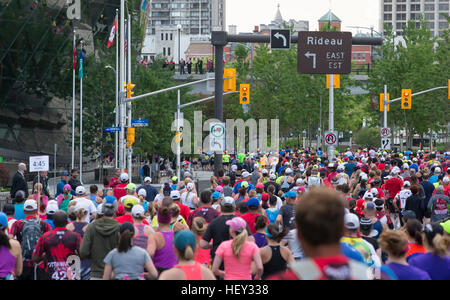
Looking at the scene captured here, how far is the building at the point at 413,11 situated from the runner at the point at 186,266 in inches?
7631

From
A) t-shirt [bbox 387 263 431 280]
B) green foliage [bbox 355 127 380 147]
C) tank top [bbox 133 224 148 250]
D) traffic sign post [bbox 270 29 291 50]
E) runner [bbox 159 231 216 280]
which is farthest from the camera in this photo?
green foliage [bbox 355 127 380 147]

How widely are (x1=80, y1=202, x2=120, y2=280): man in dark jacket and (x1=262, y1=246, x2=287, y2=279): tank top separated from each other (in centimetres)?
175

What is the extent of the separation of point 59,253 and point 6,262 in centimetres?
94

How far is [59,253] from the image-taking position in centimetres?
876

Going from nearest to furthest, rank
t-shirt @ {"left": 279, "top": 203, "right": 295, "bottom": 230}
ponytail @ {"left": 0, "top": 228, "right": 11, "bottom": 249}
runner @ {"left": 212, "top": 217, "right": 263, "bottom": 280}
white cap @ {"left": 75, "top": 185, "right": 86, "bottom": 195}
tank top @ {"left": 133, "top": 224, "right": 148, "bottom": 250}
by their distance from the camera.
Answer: runner @ {"left": 212, "top": 217, "right": 263, "bottom": 280} → ponytail @ {"left": 0, "top": 228, "right": 11, "bottom": 249} → tank top @ {"left": 133, "top": 224, "right": 148, "bottom": 250} → t-shirt @ {"left": 279, "top": 203, "right": 295, "bottom": 230} → white cap @ {"left": 75, "top": 185, "right": 86, "bottom": 195}

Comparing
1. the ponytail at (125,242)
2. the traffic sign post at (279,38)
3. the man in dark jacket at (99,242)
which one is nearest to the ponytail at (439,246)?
the ponytail at (125,242)

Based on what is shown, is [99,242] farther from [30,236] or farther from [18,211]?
[18,211]

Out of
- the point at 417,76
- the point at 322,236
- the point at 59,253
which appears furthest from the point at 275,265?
the point at 417,76

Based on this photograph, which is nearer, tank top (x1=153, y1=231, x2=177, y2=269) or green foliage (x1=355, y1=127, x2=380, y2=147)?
tank top (x1=153, y1=231, x2=177, y2=269)

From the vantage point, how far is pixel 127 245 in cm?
744

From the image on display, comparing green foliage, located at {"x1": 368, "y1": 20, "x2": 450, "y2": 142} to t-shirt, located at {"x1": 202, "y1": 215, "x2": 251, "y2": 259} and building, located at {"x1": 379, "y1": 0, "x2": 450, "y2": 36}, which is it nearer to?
t-shirt, located at {"x1": 202, "y1": 215, "x2": 251, "y2": 259}

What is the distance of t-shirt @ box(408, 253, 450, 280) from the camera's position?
22.1 feet

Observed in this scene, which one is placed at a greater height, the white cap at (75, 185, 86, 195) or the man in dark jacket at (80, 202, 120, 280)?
the white cap at (75, 185, 86, 195)

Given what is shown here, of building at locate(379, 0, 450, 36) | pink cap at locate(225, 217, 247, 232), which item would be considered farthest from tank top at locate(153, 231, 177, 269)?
building at locate(379, 0, 450, 36)
